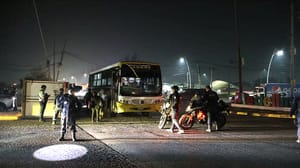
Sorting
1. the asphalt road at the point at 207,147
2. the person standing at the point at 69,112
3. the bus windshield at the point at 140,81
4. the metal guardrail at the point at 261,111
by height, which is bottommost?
the asphalt road at the point at 207,147

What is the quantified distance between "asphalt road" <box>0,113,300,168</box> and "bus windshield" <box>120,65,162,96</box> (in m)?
5.95

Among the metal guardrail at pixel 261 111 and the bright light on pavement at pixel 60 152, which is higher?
the metal guardrail at pixel 261 111

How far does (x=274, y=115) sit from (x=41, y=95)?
1526cm

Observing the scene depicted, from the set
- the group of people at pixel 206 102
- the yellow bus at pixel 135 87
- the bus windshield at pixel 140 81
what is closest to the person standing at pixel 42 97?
the yellow bus at pixel 135 87

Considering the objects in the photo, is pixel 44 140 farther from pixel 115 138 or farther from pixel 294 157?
→ pixel 294 157

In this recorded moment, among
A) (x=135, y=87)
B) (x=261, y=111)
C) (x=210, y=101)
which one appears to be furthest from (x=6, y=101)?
(x=261, y=111)

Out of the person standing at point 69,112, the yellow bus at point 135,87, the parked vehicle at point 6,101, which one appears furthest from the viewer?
the parked vehicle at point 6,101

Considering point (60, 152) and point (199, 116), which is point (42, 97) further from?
point (60, 152)

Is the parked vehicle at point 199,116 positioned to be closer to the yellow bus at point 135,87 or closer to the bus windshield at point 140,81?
the yellow bus at point 135,87

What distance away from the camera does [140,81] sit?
19969mm

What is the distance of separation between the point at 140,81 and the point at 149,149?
10473mm

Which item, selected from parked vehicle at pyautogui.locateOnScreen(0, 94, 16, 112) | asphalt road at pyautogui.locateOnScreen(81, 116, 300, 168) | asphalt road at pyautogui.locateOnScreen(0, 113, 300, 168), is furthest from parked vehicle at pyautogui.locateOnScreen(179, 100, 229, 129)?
parked vehicle at pyautogui.locateOnScreen(0, 94, 16, 112)

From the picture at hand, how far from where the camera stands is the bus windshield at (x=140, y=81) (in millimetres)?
19641

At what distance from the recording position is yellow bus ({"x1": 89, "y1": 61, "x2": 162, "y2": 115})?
1951 cm
